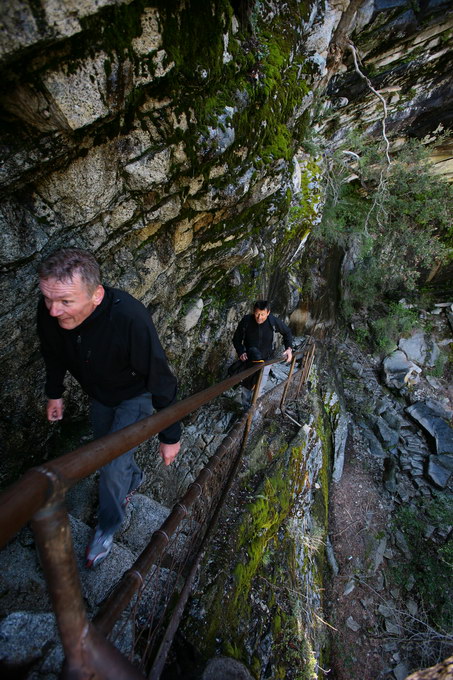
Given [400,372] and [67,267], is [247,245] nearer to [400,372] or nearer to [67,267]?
[67,267]

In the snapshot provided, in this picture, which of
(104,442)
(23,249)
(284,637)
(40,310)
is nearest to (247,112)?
(23,249)

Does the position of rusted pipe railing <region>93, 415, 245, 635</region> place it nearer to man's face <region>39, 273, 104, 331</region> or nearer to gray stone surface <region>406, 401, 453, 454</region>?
man's face <region>39, 273, 104, 331</region>

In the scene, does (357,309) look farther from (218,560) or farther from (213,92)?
(218,560)

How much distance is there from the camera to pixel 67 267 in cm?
175

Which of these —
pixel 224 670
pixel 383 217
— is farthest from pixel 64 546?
pixel 383 217

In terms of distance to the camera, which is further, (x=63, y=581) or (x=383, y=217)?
(x=383, y=217)

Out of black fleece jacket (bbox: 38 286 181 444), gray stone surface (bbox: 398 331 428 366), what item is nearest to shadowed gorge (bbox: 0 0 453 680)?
black fleece jacket (bbox: 38 286 181 444)

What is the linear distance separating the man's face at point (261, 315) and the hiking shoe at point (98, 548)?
3379mm

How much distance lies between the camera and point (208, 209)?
3910 millimetres

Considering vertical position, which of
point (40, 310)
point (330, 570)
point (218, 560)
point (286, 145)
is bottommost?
point (330, 570)

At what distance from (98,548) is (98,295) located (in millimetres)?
1917

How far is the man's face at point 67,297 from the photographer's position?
1750 millimetres

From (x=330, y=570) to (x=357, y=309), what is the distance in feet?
32.1

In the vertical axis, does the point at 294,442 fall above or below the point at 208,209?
below
